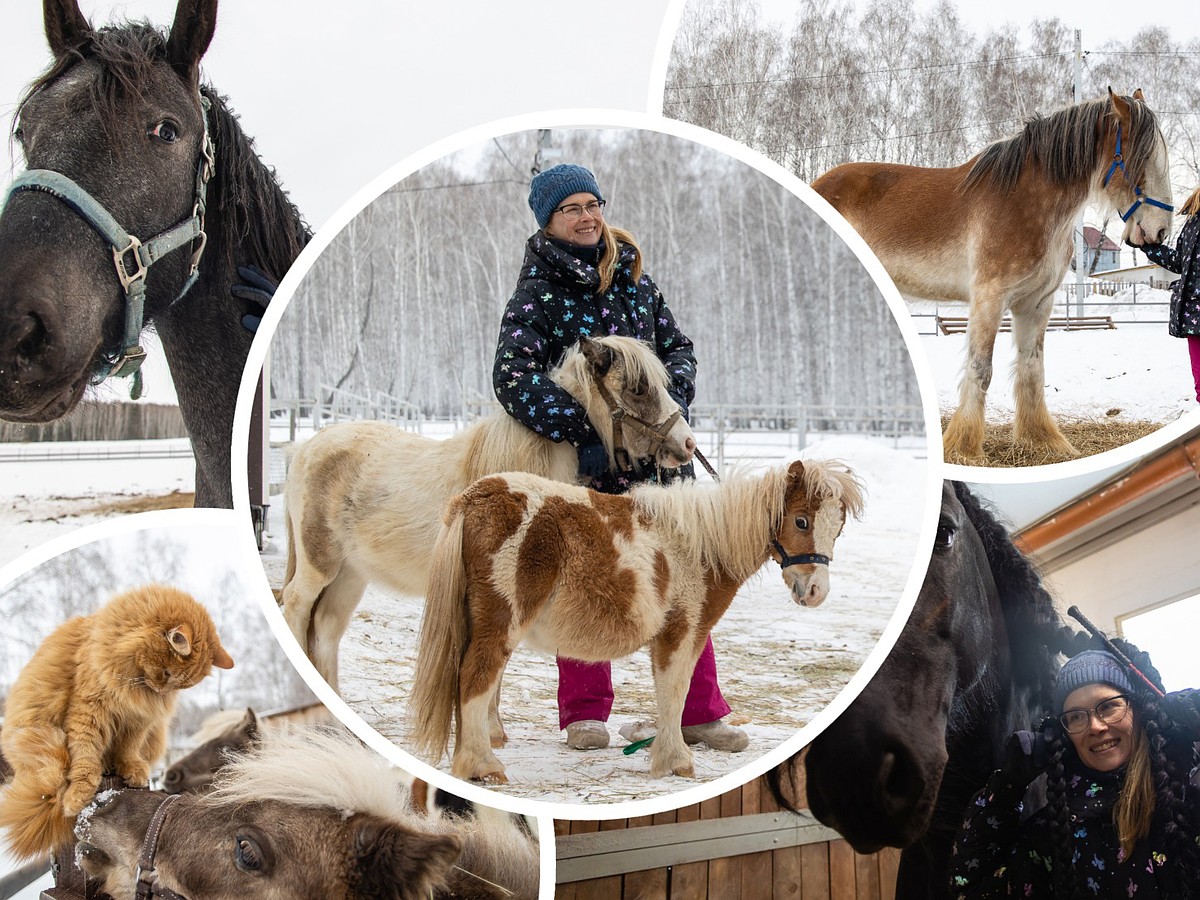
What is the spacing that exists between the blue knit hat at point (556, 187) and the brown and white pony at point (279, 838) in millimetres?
724

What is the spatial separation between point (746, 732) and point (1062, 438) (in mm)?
670

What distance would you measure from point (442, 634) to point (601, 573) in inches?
7.8

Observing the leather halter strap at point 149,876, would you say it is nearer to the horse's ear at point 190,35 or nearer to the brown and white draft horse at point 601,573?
the brown and white draft horse at point 601,573

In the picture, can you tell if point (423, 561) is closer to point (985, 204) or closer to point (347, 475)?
point (347, 475)

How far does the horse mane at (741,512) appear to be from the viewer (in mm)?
1140

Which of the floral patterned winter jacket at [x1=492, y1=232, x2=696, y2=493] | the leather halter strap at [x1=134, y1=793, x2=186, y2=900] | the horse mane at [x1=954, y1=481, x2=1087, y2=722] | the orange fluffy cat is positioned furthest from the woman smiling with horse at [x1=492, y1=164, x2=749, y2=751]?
the horse mane at [x1=954, y1=481, x2=1087, y2=722]

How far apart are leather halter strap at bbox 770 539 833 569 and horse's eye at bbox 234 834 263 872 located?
71cm

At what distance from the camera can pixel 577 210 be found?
1081 mm

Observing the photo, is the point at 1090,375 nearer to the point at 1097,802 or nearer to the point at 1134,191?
the point at 1134,191

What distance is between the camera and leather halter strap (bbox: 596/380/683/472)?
1.03 metres

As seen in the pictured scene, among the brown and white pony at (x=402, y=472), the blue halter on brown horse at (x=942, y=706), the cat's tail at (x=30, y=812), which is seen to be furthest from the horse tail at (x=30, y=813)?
the blue halter on brown horse at (x=942, y=706)

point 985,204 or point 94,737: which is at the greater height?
point 985,204

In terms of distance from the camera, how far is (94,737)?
1178 millimetres

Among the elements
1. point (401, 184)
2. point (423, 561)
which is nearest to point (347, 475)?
point (423, 561)
